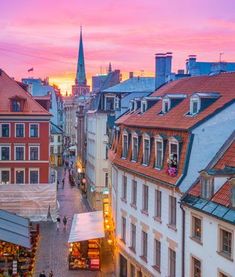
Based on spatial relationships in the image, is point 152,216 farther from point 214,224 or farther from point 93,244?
point 93,244

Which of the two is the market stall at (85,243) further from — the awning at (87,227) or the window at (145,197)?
the window at (145,197)

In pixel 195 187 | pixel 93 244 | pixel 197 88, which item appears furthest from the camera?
pixel 93 244

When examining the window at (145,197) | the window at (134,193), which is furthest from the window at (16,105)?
the window at (145,197)

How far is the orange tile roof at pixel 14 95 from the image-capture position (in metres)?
65.7

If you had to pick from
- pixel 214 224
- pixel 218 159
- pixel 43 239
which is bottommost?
pixel 43 239

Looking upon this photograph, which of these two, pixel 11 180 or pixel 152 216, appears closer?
pixel 152 216

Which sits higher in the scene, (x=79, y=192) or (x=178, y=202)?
(x=178, y=202)

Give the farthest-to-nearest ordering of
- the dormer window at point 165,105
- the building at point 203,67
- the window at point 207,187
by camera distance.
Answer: the building at point 203,67
the dormer window at point 165,105
the window at point 207,187

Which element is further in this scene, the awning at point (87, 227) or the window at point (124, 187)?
the awning at point (87, 227)

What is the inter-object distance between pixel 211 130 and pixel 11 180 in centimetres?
3981

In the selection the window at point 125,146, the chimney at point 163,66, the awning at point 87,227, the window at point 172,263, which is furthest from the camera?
the chimney at point 163,66

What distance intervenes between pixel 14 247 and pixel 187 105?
19167mm

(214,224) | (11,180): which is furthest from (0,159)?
(214,224)

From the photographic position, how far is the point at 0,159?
216 feet
